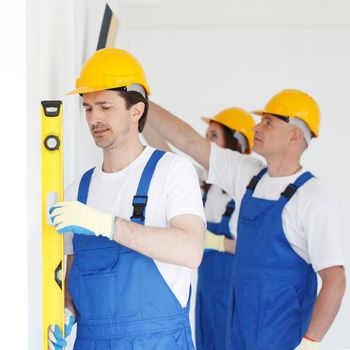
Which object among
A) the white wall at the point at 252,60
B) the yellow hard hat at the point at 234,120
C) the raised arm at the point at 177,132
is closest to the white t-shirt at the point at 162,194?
the raised arm at the point at 177,132

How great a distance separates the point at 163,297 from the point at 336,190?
151 inches

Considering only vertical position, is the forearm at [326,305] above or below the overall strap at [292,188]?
below

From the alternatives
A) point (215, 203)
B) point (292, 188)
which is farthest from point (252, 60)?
point (292, 188)

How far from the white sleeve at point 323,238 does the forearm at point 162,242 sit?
3.58 feet

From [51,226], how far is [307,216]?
1.43 metres

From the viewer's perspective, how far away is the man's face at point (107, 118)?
2.50 m

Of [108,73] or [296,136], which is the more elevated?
[108,73]

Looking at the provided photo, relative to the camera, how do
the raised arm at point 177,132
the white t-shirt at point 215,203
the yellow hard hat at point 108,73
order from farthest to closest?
1. the white t-shirt at point 215,203
2. the raised arm at point 177,132
3. the yellow hard hat at point 108,73

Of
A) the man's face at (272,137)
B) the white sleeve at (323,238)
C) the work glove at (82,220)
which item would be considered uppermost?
the man's face at (272,137)

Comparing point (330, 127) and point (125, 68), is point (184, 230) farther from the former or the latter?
point (330, 127)

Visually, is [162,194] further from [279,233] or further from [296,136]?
[296,136]

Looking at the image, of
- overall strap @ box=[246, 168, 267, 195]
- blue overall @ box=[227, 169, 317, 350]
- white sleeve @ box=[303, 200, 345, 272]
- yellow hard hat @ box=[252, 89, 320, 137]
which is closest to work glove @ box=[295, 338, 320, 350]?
blue overall @ box=[227, 169, 317, 350]

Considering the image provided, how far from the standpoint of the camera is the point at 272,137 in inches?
147

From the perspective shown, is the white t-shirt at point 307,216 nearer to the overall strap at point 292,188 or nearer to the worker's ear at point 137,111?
the overall strap at point 292,188
